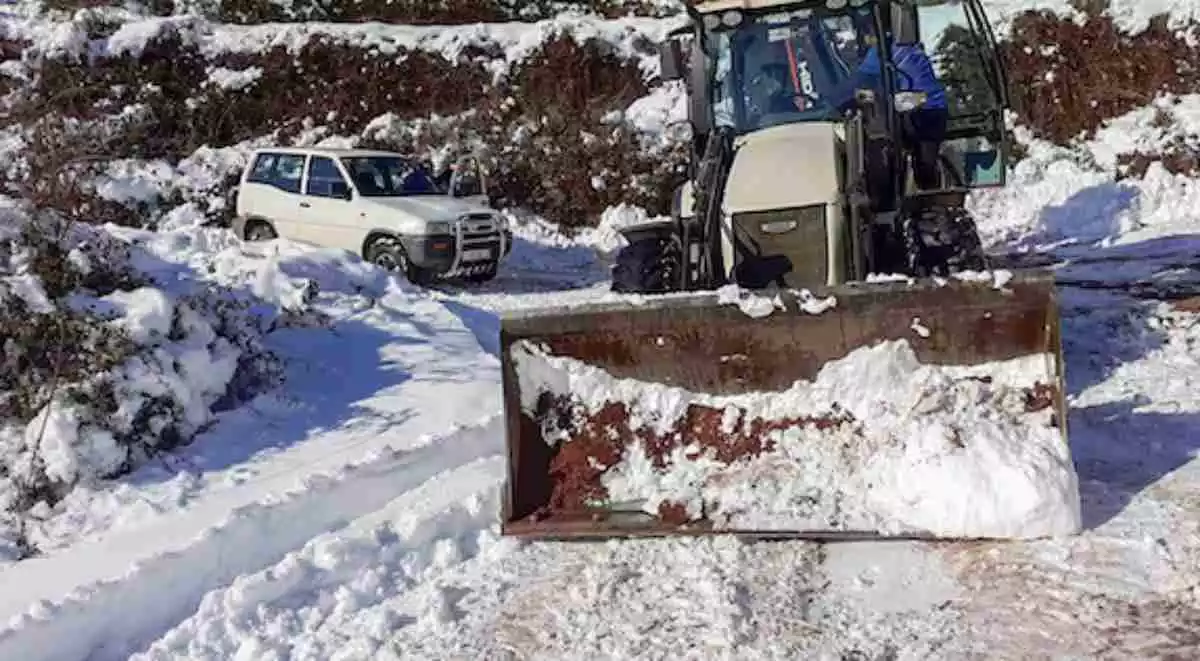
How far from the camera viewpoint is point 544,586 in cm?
543

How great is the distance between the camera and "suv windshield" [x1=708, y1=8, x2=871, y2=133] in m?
8.41

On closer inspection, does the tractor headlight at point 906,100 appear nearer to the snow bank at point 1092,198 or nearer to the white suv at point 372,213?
the white suv at point 372,213

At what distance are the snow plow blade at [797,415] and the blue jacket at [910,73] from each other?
9.48 ft

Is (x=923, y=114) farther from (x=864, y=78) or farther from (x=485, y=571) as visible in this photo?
(x=485, y=571)

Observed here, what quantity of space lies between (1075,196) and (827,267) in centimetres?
1210

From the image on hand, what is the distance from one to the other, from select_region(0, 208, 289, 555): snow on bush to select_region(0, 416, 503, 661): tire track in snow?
997mm

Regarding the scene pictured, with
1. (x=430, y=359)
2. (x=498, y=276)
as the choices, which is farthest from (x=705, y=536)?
(x=498, y=276)

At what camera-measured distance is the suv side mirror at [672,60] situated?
344 inches

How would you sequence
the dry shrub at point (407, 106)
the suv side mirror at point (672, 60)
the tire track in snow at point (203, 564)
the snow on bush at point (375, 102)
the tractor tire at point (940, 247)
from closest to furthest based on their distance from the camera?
the tire track in snow at point (203, 564) < the tractor tire at point (940, 247) < the suv side mirror at point (672, 60) < the dry shrub at point (407, 106) < the snow on bush at point (375, 102)

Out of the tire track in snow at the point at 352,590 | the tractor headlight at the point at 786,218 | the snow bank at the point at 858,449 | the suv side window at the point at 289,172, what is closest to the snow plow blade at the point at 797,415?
the snow bank at the point at 858,449

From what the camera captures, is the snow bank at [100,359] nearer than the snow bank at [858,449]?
No

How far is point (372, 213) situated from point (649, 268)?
729cm

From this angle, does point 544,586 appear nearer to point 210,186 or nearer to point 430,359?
point 430,359

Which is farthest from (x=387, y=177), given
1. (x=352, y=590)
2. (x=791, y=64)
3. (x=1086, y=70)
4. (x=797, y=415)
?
(x=1086, y=70)
